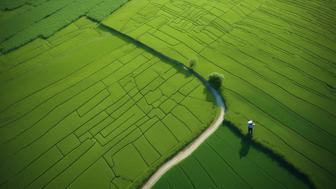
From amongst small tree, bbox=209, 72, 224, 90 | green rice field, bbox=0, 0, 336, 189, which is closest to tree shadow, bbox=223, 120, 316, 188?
green rice field, bbox=0, 0, 336, 189

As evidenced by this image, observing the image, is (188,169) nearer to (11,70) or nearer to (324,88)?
(324,88)

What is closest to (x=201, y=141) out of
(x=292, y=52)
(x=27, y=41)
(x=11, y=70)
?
(x=292, y=52)

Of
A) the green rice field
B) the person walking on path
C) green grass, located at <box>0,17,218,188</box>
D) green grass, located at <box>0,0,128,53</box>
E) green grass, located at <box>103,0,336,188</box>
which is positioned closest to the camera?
the green rice field

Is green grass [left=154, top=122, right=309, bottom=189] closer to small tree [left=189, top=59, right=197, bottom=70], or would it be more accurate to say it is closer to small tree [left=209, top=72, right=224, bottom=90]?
small tree [left=209, top=72, right=224, bottom=90]

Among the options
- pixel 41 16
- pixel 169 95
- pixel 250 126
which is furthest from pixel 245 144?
pixel 41 16

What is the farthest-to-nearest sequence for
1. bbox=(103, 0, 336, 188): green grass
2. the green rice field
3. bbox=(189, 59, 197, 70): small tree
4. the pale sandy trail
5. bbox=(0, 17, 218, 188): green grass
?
bbox=(189, 59, 197, 70): small tree, bbox=(0, 17, 218, 188): green grass, bbox=(103, 0, 336, 188): green grass, the green rice field, the pale sandy trail

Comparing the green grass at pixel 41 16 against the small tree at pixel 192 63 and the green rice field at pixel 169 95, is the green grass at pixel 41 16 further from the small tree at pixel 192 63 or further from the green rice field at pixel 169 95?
the small tree at pixel 192 63
